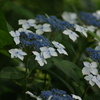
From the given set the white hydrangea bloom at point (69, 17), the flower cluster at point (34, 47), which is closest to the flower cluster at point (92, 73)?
the flower cluster at point (34, 47)

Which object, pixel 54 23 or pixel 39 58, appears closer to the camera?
pixel 39 58

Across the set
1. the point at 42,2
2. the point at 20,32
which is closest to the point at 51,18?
the point at 20,32

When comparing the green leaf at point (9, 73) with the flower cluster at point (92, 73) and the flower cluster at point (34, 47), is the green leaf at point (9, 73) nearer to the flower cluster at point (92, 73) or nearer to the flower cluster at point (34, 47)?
the flower cluster at point (34, 47)

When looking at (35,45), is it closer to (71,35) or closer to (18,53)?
(18,53)

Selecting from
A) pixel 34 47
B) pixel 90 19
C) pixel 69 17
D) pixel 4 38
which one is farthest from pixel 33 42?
pixel 69 17

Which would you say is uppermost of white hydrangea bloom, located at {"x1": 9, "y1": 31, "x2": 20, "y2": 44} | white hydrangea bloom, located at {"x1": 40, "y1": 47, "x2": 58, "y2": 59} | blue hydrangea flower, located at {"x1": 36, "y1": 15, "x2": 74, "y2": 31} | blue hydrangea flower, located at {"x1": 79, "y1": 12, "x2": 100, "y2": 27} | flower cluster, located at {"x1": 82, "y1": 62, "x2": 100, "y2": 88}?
blue hydrangea flower, located at {"x1": 79, "y1": 12, "x2": 100, "y2": 27}

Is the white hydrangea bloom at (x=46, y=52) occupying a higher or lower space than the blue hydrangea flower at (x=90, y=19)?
lower

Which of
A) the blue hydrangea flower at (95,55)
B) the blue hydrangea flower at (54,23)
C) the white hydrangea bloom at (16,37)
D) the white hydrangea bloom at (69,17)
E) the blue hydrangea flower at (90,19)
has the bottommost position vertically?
the blue hydrangea flower at (95,55)

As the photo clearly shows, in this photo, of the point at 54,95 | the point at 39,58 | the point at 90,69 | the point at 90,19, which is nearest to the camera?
the point at 54,95

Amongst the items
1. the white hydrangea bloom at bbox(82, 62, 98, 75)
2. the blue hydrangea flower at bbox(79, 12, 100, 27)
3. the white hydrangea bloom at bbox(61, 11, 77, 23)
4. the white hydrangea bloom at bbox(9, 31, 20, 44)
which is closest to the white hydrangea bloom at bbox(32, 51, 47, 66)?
the white hydrangea bloom at bbox(9, 31, 20, 44)

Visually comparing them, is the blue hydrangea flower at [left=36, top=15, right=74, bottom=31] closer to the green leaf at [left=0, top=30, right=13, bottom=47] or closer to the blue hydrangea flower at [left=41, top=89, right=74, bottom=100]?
the green leaf at [left=0, top=30, right=13, bottom=47]

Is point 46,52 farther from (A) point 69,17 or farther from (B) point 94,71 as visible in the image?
(A) point 69,17
